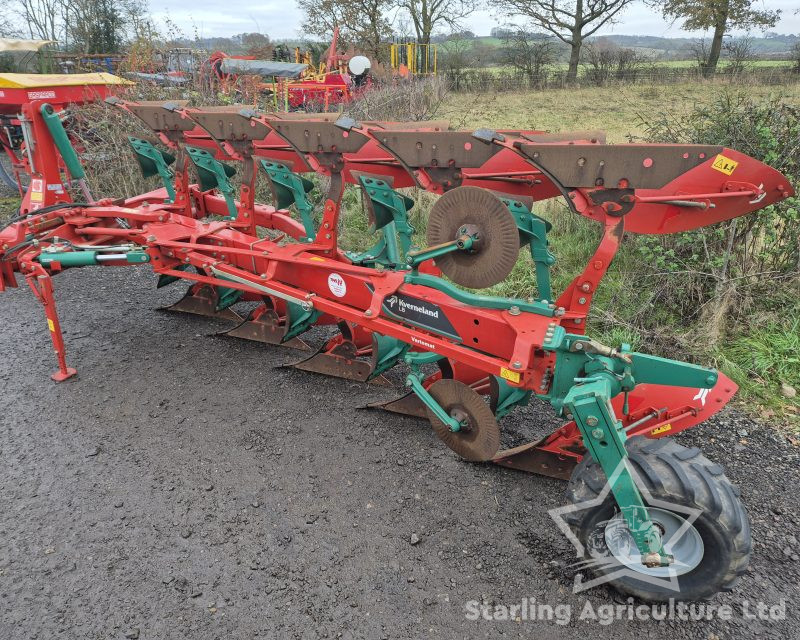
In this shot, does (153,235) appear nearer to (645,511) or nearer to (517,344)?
(517,344)

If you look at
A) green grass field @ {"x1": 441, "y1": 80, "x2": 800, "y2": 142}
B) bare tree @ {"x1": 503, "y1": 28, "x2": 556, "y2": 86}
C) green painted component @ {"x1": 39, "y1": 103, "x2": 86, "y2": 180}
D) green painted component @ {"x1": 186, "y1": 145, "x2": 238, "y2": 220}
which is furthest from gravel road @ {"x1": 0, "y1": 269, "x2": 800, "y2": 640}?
bare tree @ {"x1": 503, "y1": 28, "x2": 556, "y2": 86}

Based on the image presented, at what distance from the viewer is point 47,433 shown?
3666 millimetres

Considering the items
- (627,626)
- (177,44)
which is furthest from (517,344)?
(177,44)

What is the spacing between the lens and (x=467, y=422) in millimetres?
2998

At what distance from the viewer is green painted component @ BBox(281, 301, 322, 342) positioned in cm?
429

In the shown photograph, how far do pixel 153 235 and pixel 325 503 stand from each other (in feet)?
7.80

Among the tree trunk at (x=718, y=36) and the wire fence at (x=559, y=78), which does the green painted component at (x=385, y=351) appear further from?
the tree trunk at (x=718, y=36)

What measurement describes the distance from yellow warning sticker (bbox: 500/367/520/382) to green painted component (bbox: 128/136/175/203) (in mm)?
3651

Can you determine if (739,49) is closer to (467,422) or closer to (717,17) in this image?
(717,17)

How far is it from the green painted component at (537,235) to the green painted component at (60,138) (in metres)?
3.83

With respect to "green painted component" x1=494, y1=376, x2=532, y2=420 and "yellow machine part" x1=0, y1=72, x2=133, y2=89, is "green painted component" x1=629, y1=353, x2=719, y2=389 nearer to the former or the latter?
"green painted component" x1=494, y1=376, x2=532, y2=420

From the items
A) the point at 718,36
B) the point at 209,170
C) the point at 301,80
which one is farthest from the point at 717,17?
the point at 209,170

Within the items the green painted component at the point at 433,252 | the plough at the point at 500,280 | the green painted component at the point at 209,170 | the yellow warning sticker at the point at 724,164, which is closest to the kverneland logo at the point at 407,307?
the plough at the point at 500,280
